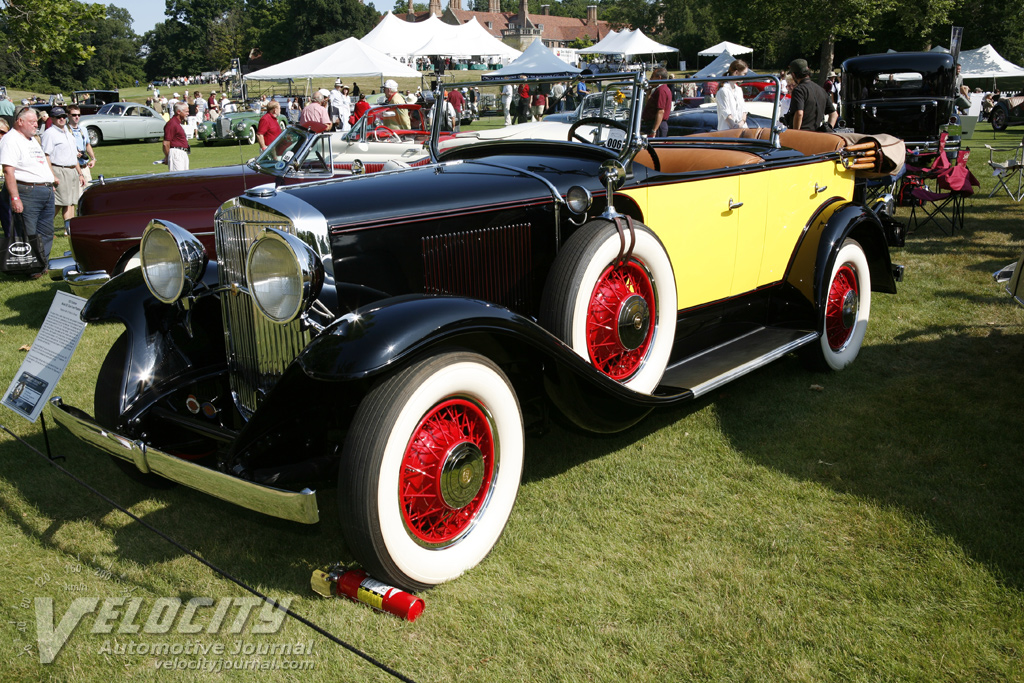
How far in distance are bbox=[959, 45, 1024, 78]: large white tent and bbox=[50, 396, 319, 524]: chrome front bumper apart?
105 feet

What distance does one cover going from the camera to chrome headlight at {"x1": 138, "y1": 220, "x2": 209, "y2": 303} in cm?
316

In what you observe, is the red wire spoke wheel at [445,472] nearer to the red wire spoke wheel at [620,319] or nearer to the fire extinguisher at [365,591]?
the fire extinguisher at [365,591]

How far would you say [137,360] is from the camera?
326 cm

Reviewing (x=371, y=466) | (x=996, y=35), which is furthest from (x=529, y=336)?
(x=996, y=35)

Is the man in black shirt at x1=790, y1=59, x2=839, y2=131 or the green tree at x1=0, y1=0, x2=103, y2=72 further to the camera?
the green tree at x1=0, y1=0, x2=103, y2=72

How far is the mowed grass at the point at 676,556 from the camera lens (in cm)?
238

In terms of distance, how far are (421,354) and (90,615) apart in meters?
1.49

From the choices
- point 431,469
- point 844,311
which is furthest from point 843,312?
point 431,469

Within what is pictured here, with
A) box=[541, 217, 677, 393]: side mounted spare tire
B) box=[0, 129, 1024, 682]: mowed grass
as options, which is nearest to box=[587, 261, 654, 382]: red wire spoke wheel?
box=[541, 217, 677, 393]: side mounted spare tire

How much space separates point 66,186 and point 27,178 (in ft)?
4.28

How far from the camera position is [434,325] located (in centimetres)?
247

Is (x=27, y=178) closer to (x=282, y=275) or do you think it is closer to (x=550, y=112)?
(x=550, y=112)

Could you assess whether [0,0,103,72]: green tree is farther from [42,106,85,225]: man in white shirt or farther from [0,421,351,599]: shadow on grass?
[0,421,351,599]: shadow on grass

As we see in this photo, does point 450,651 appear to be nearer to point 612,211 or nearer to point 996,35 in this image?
point 612,211
